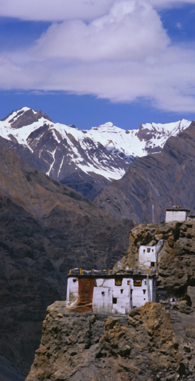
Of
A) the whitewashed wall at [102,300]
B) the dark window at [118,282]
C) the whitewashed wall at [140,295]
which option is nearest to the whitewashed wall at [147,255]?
the whitewashed wall at [140,295]

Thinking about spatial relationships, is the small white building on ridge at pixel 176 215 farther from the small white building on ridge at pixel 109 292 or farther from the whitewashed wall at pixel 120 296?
the whitewashed wall at pixel 120 296

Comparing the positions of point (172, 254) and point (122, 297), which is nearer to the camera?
point (122, 297)

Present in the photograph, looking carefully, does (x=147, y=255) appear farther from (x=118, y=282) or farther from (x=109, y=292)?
(x=109, y=292)

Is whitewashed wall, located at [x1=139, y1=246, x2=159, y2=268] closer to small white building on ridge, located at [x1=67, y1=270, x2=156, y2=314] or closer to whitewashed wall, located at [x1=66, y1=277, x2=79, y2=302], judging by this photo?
small white building on ridge, located at [x1=67, y1=270, x2=156, y2=314]

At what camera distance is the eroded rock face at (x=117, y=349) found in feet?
267

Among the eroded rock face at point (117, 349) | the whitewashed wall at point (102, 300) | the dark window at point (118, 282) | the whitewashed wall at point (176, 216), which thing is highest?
the whitewashed wall at point (176, 216)

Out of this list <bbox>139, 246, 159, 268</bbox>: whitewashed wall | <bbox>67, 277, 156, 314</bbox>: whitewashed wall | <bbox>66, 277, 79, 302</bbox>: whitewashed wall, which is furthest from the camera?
<bbox>139, 246, 159, 268</bbox>: whitewashed wall

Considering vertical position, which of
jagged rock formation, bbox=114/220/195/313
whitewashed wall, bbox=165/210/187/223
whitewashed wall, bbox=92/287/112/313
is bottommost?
whitewashed wall, bbox=92/287/112/313

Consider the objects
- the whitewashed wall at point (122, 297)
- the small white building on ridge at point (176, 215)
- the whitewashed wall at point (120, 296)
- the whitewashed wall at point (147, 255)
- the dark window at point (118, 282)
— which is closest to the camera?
the whitewashed wall at point (122, 297)

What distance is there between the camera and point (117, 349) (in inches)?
3287

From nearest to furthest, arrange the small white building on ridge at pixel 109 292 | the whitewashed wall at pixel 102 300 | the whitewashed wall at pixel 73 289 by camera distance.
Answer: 1. the small white building on ridge at pixel 109 292
2. the whitewashed wall at pixel 102 300
3. the whitewashed wall at pixel 73 289

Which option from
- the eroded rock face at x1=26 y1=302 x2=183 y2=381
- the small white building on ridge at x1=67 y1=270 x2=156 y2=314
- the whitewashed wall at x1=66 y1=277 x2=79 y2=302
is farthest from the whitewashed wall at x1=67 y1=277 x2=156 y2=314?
the whitewashed wall at x1=66 y1=277 x2=79 y2=302

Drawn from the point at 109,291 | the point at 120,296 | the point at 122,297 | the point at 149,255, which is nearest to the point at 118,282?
the point at 109,291

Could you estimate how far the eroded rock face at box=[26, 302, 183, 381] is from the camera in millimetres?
81500
